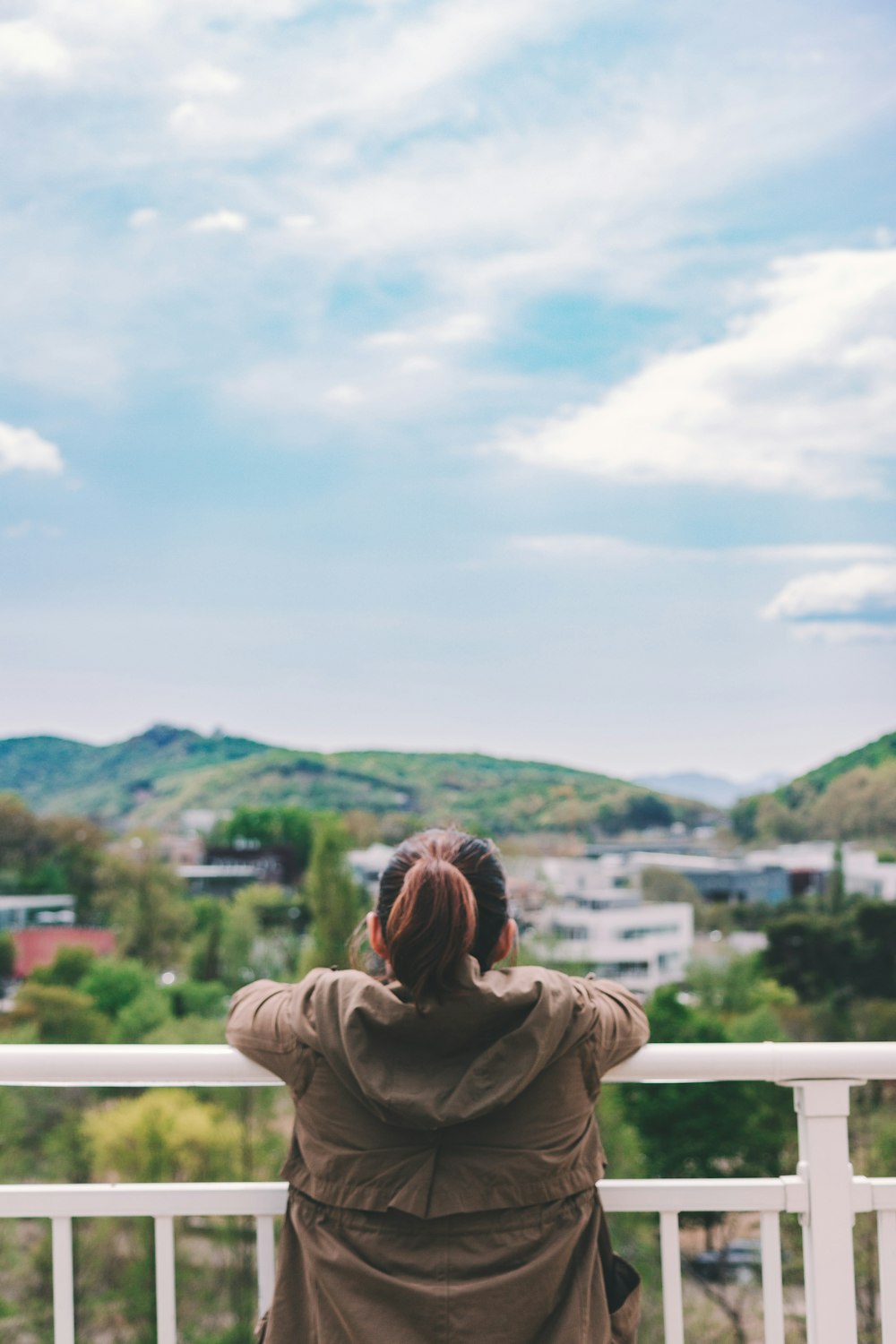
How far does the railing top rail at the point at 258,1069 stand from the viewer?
0.96m

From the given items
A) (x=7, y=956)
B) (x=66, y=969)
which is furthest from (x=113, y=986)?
(x=7, y=956)

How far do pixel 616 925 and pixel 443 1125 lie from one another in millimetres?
28053

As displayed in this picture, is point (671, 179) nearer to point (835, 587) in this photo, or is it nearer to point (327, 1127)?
point (835, 587)

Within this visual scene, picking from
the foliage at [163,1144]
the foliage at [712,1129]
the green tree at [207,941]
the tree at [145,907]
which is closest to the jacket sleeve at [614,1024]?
the foliage at [712,1129]

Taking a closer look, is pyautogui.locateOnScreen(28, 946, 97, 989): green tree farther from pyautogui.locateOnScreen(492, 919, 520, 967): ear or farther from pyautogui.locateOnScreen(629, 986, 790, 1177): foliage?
pyautogui.locateOnScreen(492, 919, 520, 967): ear

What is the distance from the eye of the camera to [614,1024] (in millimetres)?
878

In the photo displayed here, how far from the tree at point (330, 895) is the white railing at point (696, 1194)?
2426cm

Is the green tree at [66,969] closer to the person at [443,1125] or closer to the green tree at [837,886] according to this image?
the green tree at [837,886]

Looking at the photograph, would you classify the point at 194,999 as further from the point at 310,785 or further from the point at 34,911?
the point at 310,785

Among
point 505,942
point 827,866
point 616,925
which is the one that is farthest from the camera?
point 827,866

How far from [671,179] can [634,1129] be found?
131 ft

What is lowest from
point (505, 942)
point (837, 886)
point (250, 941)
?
point (250, 941)

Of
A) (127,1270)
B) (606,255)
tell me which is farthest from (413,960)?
(606,255)

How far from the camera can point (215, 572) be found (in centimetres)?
4616
